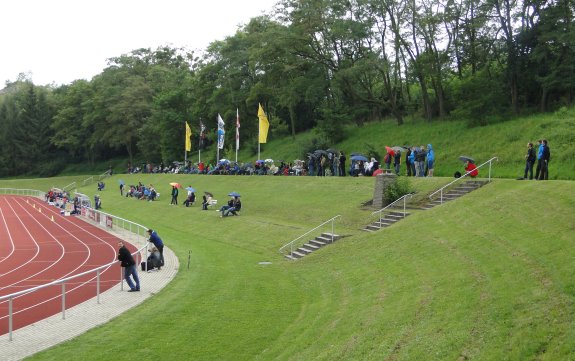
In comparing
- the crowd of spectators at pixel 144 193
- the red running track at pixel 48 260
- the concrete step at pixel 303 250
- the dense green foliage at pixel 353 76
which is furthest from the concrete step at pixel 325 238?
the crowd of spectators at pixel 144 193

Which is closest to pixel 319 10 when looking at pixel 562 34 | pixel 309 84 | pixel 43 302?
pixel 309 84

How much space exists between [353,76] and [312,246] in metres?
24.6

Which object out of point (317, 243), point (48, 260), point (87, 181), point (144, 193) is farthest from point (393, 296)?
point (87, 181)

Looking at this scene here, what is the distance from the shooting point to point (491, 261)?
42.4 feet

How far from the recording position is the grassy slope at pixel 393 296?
876cm

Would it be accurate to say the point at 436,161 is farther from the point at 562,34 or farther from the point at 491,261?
the point at 491,261

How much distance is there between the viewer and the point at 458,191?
22.2 m

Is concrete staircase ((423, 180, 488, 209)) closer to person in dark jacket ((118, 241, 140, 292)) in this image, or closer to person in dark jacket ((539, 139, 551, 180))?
person in dark jacket ((539, 139, 551, 180))

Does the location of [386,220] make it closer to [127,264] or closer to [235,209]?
[127,264]

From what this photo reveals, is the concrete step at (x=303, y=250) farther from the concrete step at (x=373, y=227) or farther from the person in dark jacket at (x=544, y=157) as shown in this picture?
the person in dark jacket at (x=544, y=157)

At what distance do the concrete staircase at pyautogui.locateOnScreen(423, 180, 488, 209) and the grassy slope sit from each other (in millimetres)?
1121

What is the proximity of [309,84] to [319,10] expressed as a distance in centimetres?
645

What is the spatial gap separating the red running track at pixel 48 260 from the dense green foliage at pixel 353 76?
22772mm

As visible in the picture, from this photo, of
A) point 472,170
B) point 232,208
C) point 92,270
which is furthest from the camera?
point 232,208
